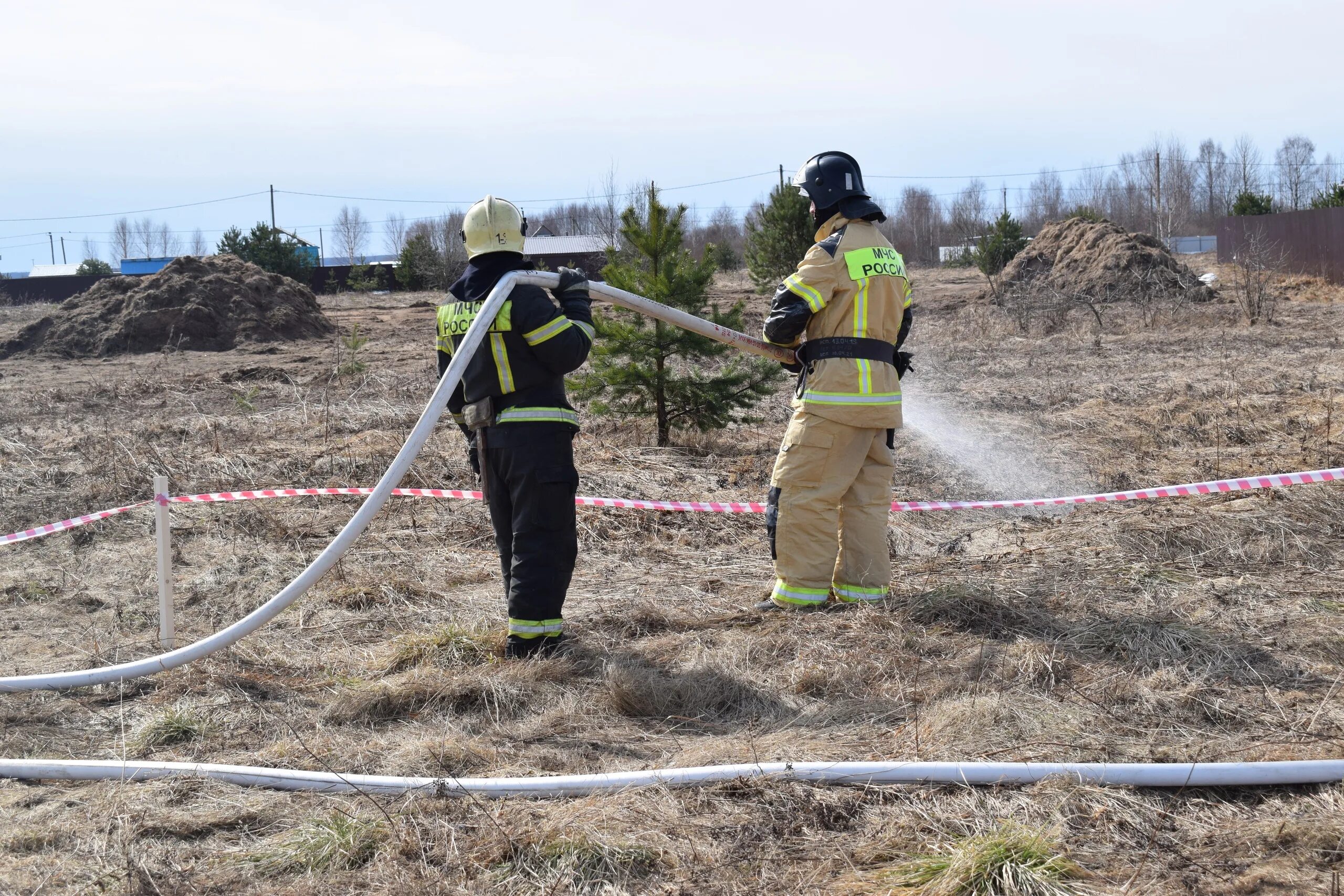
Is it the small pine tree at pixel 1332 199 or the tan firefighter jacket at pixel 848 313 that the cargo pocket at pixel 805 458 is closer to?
the tan firefighter jacket at pixel 848 313

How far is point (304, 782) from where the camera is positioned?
3270 mm

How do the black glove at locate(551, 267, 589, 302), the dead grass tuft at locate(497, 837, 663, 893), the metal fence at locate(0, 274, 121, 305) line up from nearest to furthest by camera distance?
1. the dead grass tuft at locate(497, 837, 663, 893)
2. the black glove at locate(551, 267, 589, 302)
3. the metal fence at locate(0, 274, 121, 305)

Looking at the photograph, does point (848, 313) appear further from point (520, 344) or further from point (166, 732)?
point (166, 732)

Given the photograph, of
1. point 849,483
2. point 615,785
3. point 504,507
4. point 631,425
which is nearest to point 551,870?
point 615,785

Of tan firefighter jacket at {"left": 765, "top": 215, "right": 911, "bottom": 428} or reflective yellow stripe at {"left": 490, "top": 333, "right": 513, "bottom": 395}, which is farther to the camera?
tan firefighter jacket at {"left": 765, "top": 215, "right": 911, "bottom": 428}

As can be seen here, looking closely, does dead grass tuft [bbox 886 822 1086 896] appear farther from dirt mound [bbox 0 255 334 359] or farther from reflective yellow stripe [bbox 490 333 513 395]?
dirt mound [bbox 0 255 334 359]

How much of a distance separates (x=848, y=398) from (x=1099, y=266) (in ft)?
77.2

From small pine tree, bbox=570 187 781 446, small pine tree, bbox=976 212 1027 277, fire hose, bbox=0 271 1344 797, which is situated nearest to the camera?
fire hose, bbox=0 271 1344 797

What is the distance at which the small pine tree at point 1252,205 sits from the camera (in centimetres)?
3331

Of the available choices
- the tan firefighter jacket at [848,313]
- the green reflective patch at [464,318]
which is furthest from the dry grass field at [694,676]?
the green reflective patch at [464,318]

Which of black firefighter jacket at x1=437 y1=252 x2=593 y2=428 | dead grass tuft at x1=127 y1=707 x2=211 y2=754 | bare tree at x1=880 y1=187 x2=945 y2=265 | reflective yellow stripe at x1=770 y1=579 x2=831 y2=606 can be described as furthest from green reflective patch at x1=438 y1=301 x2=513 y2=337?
bare tree at x1=880 y1=187 x2=945 y2=265

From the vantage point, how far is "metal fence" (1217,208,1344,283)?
83.1 ft

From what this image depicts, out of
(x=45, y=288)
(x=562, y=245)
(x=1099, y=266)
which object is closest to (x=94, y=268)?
(x=45, y=288)

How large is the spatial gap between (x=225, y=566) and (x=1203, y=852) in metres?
5.44
